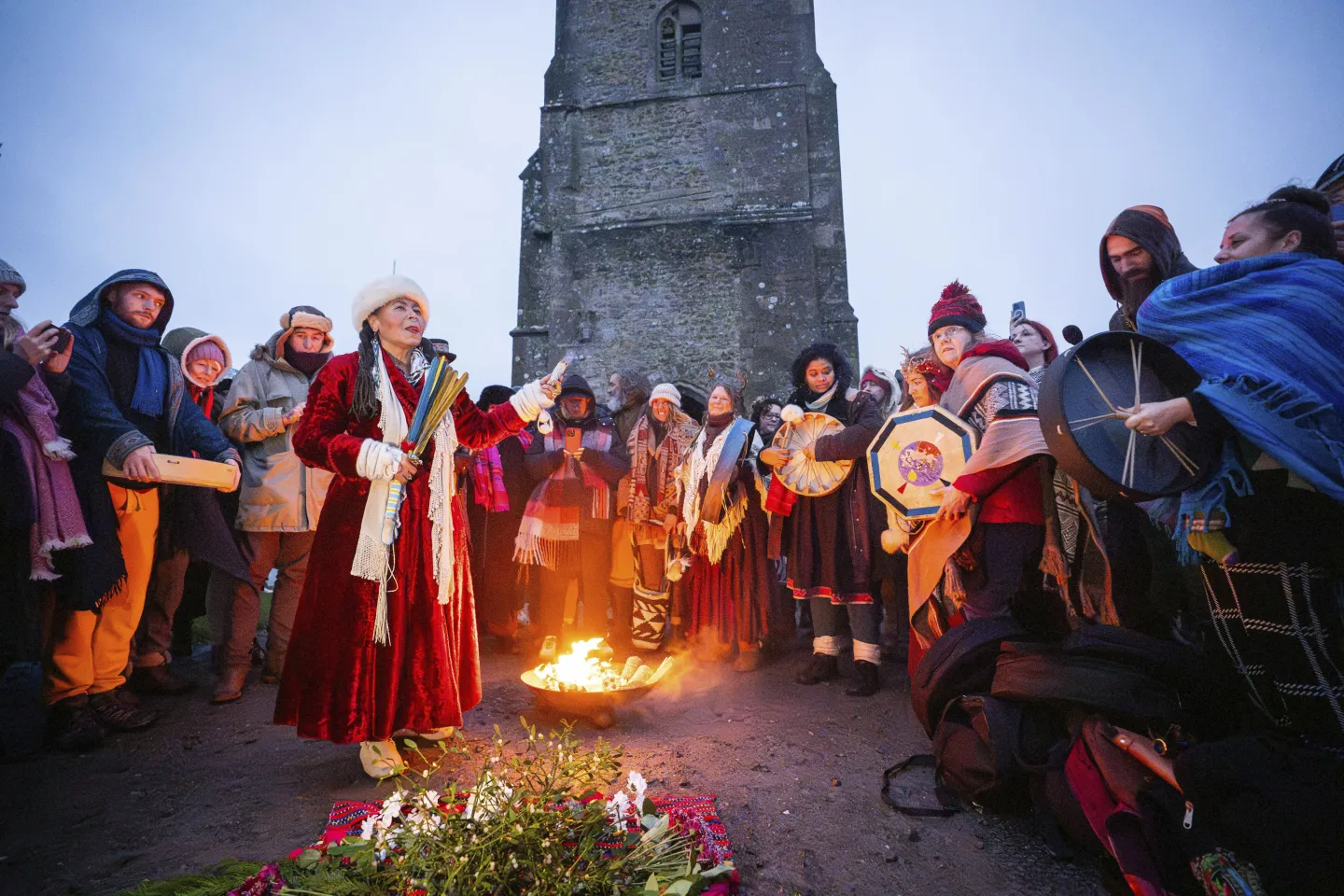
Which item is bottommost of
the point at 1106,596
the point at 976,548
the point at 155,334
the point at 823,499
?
the point at 1106,596

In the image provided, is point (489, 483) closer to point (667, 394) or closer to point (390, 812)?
point (667, 394)

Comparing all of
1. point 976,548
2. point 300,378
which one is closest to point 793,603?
point 976,548

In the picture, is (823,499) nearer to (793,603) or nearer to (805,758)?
(793,603)

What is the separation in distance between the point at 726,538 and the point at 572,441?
1497mm

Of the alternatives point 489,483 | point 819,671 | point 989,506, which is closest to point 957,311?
point 989,506

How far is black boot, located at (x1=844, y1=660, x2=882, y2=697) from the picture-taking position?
4.25 metres

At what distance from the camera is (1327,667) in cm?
178

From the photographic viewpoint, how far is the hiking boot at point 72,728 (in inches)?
127

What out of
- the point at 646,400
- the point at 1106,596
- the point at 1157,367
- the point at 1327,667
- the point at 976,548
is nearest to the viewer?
the point at 1327,667

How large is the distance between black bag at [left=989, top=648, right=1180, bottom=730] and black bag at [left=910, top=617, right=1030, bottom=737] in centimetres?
18

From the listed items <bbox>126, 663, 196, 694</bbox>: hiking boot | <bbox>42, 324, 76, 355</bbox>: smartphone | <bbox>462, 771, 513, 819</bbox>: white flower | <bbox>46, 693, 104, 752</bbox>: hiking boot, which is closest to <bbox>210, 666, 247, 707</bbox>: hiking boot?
<bbox>126, 663, 196, 694</bbox>: hiking boot

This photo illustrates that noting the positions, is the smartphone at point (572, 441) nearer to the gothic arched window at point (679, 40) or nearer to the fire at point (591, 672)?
the fire at point (591, 672)

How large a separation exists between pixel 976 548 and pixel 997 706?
0.86 m

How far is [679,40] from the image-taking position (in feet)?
49.3
